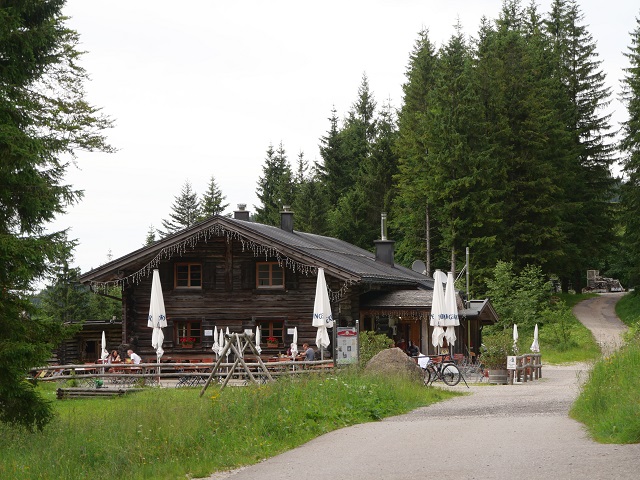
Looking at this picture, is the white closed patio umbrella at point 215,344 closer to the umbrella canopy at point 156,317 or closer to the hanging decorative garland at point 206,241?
the umbrella canopy at point 156,317

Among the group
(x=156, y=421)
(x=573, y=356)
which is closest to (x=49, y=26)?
(x=156, y=421)

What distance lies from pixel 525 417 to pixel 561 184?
3981 cm

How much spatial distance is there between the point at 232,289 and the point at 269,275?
1.44 m

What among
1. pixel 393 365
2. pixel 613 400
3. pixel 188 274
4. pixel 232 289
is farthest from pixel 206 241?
pixel 613 400

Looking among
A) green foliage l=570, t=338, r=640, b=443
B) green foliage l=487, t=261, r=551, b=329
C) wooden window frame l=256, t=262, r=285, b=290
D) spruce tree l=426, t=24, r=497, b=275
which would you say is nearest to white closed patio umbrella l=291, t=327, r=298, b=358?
wooden window frame l=256, t=262, r=285, b=290

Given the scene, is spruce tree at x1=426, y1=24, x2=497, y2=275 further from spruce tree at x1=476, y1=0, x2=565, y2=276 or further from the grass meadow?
the grass meadow

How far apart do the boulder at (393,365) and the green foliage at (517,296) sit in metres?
21.9

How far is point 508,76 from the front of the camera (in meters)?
52.3

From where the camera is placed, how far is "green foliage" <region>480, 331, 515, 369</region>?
2677cm

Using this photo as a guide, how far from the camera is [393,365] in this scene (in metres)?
21.2

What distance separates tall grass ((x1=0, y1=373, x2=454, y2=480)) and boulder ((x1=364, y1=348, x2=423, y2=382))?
2.86m

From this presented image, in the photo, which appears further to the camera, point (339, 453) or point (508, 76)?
point (508, 76)

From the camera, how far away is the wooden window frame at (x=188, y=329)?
33875 millimetres

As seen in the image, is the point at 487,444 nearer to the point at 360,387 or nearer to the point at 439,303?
the point at 360,387
